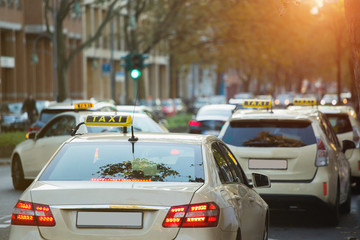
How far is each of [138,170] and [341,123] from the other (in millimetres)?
11239

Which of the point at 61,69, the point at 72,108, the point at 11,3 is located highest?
the point at 11,3

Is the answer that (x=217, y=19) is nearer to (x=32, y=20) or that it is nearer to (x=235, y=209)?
(x=32, y=20)

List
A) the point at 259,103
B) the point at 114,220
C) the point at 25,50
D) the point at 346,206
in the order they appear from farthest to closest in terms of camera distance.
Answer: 1. the point at 25,50
2. the point at 346,206
3. the point at 259,103
4. the point at 114,220

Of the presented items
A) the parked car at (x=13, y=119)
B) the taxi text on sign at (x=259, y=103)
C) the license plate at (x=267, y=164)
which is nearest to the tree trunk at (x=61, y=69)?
the parked car at (x=13, y=119)

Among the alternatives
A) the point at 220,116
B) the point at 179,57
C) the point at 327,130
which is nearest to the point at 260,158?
the point at 327,130

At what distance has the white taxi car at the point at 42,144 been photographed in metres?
16.2

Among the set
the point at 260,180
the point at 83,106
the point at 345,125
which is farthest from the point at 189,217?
the point at 345,125

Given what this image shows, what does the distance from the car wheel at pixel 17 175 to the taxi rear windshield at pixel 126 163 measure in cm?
1015

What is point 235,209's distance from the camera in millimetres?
6715

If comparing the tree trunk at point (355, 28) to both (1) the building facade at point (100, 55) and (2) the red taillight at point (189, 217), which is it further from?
(1) the building facade at point (100, 55)

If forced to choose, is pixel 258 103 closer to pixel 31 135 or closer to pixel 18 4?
pixel 31 135

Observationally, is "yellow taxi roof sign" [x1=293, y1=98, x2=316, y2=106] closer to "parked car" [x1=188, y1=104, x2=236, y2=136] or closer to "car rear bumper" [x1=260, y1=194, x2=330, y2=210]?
"car rear bumper" [x1=260, y1=194, x2=330, y2=210]

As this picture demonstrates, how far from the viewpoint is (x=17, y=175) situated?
16.9 metres

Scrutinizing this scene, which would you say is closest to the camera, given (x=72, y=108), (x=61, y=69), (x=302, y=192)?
(x=302, y=192)
